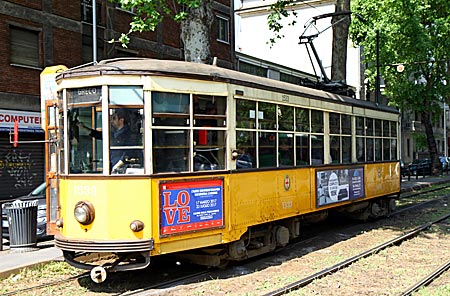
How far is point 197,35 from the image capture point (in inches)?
444

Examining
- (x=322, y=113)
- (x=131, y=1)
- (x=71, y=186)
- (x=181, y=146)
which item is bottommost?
(x=71, y=186)

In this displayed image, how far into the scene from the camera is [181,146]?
693 centimetres

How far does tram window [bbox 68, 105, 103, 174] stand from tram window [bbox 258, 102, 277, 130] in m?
2.63

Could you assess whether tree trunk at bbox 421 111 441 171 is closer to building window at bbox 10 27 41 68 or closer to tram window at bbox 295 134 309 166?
building window at bbox 10 27 41 68

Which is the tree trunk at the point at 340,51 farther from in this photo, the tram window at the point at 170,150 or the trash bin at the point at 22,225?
the tram window at the point at 170,150

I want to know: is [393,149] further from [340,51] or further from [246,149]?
[246,149]

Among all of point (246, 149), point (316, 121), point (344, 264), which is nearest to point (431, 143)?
point (316, 121)

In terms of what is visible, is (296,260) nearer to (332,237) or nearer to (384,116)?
(332,237)

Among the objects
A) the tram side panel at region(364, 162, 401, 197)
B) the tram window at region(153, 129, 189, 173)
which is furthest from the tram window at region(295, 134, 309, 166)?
the tram side panel at region(364, 162, 401, 197)

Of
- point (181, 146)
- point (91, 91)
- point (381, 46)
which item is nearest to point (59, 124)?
point (91, 91)

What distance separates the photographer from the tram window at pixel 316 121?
9.60 metres

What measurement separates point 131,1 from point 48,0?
8.39 metres

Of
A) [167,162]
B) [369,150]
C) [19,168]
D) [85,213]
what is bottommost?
[85,213]

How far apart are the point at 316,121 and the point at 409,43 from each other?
64.8 feet
